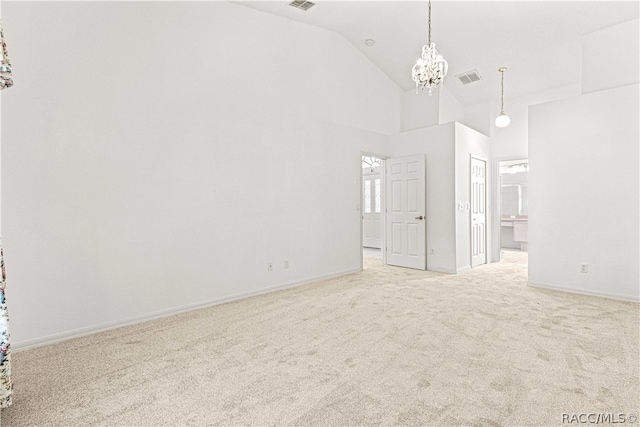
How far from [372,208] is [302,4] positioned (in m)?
5.71

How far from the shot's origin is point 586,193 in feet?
14.1

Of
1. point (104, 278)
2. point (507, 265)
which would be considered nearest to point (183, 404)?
point (104, 278)

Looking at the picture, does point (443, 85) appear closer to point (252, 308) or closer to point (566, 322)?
point (566, 322)

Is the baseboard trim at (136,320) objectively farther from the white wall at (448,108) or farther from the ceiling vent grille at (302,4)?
the white wall at (448,108)

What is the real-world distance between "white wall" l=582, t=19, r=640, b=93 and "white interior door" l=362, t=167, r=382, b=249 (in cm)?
499

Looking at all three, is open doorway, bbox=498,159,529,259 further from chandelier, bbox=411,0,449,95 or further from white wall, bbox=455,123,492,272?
chandelier, bbox=411,0,449,95

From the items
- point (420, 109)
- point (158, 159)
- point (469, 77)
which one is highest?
point (469, 77)

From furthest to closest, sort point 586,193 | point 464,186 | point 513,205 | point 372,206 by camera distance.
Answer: point 372,206 → point 513,205 → point 464,186 → point 586,193

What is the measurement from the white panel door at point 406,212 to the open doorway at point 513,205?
3.93 metres

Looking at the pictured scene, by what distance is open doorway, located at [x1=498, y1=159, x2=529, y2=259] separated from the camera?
8.74m

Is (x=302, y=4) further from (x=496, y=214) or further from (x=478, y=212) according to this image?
(x=496, y=214)

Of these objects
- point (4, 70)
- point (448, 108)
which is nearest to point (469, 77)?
point (448, 108)

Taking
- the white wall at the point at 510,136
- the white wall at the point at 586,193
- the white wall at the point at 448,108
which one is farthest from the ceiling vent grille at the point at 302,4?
the white wall at the point at 510,136

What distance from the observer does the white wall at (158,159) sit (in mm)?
2785
